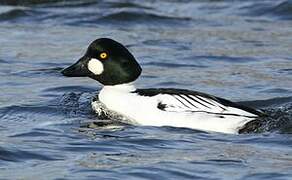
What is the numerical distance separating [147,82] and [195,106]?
3.50m

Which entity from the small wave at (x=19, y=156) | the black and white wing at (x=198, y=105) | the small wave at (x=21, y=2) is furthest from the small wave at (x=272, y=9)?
the small wave at (x=19, y=156)

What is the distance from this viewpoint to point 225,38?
60.4ft

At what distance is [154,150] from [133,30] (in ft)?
29.1

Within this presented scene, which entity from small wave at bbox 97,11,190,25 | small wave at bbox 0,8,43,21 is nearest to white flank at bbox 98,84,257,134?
small wave at bbox 97,11,190,25

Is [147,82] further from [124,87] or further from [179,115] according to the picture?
[179,115]

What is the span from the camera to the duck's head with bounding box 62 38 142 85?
1227 cm

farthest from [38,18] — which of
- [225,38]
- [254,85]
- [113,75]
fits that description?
[113,75]

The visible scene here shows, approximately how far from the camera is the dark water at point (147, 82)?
10.1 metres

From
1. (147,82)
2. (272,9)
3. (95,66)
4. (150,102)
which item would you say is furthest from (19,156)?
(272,9)

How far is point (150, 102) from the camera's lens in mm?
11711

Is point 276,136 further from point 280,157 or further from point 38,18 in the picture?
point 38,18

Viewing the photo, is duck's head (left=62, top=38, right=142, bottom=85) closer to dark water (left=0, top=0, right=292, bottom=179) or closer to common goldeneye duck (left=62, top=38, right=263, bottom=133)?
common goldeneye duck (left=62, top=38, right=263, bottom=133)

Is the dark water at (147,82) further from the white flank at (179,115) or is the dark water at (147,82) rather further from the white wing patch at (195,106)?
the white wing patch at (195,106)

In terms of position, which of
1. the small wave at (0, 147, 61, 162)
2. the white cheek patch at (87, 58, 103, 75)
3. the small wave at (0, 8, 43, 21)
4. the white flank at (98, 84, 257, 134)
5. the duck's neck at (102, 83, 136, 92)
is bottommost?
the small wave at (0, 8, 43, 21)
